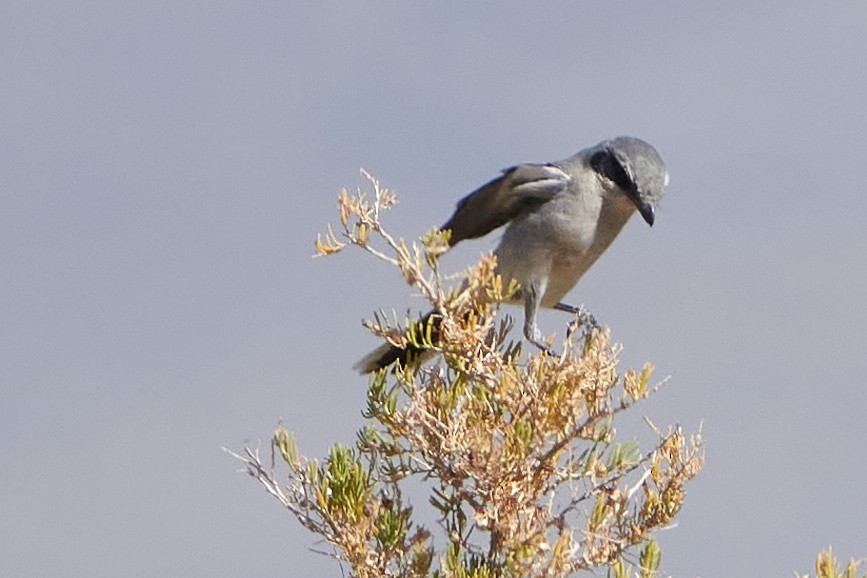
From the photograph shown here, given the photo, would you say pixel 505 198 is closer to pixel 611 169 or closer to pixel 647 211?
pixel 611 169

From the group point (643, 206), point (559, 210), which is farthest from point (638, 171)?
point (559, 210)

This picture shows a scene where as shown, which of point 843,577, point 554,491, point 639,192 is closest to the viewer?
point 843,577

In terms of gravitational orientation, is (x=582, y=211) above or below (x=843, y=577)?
above

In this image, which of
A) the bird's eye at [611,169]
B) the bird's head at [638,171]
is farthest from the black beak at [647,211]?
the bird's eye at [611,169]

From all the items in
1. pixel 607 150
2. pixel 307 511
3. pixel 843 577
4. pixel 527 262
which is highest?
pixel 607 150

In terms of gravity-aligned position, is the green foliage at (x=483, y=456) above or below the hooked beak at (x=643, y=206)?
below

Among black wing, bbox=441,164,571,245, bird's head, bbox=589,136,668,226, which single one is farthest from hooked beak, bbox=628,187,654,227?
black wing, bbox=441,164,571,245

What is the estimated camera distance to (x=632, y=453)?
484 centimetres

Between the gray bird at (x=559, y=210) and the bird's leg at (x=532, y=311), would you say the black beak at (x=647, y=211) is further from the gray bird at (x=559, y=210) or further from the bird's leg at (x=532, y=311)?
the bird's leg at (x=532, y=311)

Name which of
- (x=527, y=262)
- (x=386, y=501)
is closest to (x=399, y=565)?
(x=386, y=501)

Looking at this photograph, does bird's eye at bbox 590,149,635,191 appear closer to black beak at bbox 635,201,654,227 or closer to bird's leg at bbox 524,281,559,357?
black beak at bbox 635,201,654,227

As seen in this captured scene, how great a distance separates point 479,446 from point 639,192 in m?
2.96

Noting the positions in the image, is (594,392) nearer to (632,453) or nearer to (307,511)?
(632,453)

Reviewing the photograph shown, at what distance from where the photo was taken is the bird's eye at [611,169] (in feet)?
23.7
